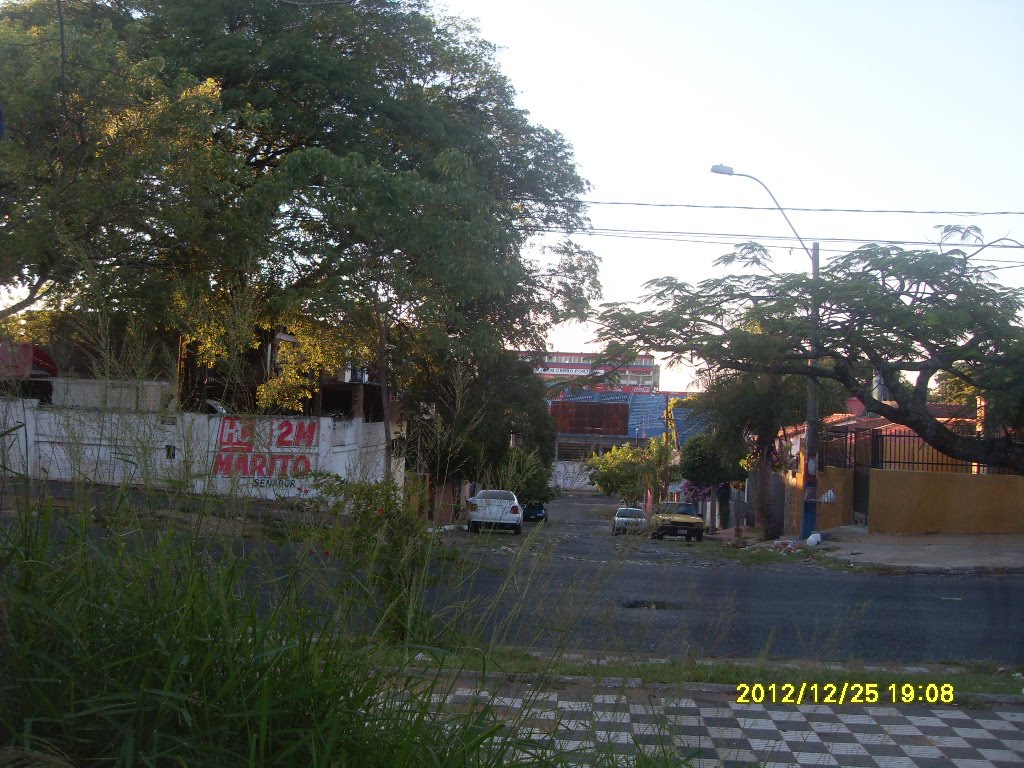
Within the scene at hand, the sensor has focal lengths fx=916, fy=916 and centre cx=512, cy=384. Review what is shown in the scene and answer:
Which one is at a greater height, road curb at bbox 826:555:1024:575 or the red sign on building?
the red sign on building

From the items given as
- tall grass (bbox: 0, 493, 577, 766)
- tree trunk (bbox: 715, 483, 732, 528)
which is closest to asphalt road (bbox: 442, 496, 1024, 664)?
tall grass (bbox: 0, 493, 577, 766)

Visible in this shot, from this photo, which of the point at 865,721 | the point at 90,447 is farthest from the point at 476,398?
the point at 90,447

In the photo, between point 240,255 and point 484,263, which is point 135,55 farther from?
point 484,263

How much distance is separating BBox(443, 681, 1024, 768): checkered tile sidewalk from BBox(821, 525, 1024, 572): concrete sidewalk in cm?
1090

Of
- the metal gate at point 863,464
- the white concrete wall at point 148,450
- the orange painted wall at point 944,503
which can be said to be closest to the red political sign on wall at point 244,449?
the white concrete wall at point 148,450

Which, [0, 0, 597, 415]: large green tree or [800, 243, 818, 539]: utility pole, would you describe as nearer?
[0, 0, 597, 415]: large green tree

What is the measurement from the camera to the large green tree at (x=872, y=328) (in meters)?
12.7

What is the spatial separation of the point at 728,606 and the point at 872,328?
35.3ft

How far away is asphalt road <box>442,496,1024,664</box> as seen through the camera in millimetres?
3412

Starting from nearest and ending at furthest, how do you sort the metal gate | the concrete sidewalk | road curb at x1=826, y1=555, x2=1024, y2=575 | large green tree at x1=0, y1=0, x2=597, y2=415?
large green tree at x1=0, y1=0, x2=597, y2=415 < road curb at x1=826, y1=555, x2=1024, y2=575 < the concrete sidewalk < the metal gate

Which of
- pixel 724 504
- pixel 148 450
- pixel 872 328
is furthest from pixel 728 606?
pixel 724 504

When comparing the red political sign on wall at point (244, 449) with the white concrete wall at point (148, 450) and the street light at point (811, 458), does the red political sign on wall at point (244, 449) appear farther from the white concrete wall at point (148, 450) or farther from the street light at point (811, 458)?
the street light at point (811, 458)

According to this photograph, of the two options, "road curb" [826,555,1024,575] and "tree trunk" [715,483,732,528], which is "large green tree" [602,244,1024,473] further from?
"tree trunk" [715,483,732,528]

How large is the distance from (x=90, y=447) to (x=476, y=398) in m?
16.3
